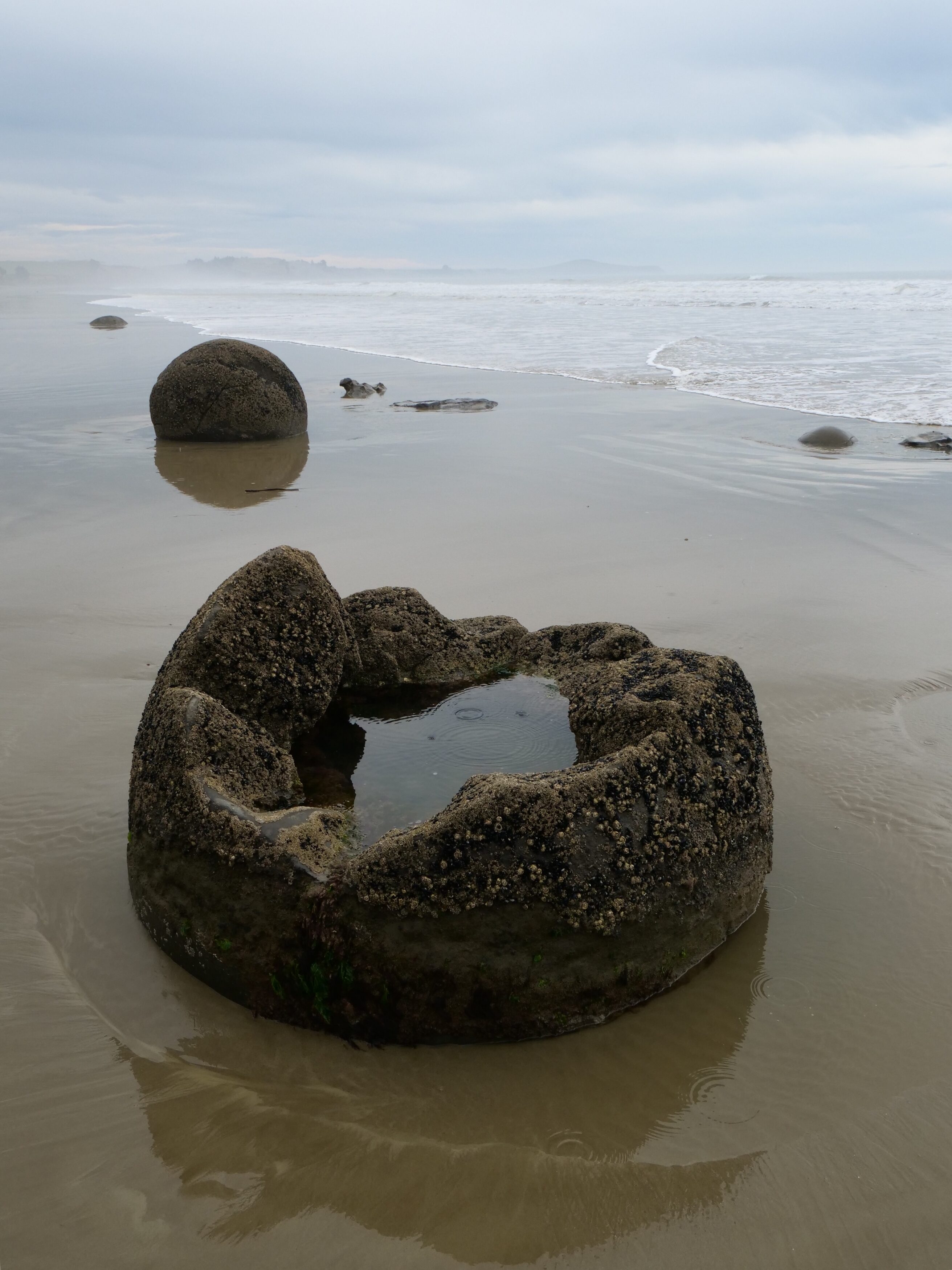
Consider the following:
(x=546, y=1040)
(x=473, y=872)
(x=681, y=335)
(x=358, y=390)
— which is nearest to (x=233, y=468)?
(x=358, y=390)

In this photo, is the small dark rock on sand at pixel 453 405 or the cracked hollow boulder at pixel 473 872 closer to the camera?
the cracked hollow boulder at pixel 473 872

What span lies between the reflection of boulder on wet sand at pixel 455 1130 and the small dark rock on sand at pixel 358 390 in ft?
39.3

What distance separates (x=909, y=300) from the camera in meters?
39.0

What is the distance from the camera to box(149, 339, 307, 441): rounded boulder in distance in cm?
1059

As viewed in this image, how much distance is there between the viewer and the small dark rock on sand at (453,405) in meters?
12.5

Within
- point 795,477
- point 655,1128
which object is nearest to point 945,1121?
point 655,1128

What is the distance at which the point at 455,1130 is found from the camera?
231 centimetres

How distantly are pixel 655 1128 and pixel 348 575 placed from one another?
445cm

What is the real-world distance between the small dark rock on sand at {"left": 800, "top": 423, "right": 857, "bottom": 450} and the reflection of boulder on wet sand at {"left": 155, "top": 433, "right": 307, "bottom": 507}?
5.30m

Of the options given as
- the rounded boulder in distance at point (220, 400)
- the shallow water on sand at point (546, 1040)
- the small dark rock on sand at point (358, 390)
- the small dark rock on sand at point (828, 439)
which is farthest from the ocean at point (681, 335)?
the shallow water on sand at point (546, 1040)

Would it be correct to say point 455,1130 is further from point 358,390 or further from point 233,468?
point 358,390

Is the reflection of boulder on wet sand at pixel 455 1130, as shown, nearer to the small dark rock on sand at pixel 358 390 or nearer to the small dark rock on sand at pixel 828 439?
the small dark rock on sand at pixel 828 439

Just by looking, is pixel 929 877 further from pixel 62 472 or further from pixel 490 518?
pixel 62 472

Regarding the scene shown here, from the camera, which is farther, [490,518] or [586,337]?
[586,337]
